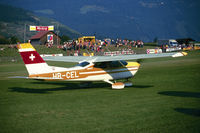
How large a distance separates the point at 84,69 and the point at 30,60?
3665mm

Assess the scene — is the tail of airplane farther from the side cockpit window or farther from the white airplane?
the side cockpit window

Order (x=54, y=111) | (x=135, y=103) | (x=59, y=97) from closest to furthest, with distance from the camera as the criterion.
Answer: (x=54, y=111) → (x=135, y=103) → (x=59, y=97)

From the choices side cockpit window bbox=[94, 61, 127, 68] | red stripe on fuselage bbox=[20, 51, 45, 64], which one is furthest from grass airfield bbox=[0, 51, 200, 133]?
side cockpit window bbox=[94, 61, 127, 68]

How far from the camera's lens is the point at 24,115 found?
11750 millimetres

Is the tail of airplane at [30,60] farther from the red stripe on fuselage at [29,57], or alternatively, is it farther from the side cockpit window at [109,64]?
the side cockpit window at [109,64]

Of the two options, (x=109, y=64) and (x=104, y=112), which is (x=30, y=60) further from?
(x=104, y=112)

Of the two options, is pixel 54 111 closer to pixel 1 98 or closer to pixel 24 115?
pixel 24 115

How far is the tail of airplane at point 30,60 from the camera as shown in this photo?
16641 mm

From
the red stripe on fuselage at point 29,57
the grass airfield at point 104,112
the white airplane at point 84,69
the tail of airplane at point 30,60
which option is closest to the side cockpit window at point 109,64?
the white airplane at point 84,69

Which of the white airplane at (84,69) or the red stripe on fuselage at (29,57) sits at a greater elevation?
the red stripe on fuselage at (29,57)

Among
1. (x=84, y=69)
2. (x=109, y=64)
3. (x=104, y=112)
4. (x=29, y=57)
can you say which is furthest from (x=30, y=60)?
(x=104, y=112)

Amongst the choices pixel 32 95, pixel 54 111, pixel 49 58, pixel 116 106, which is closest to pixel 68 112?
pixel 54 111

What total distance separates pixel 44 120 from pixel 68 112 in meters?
1.50

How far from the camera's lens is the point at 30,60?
55.0 feet
